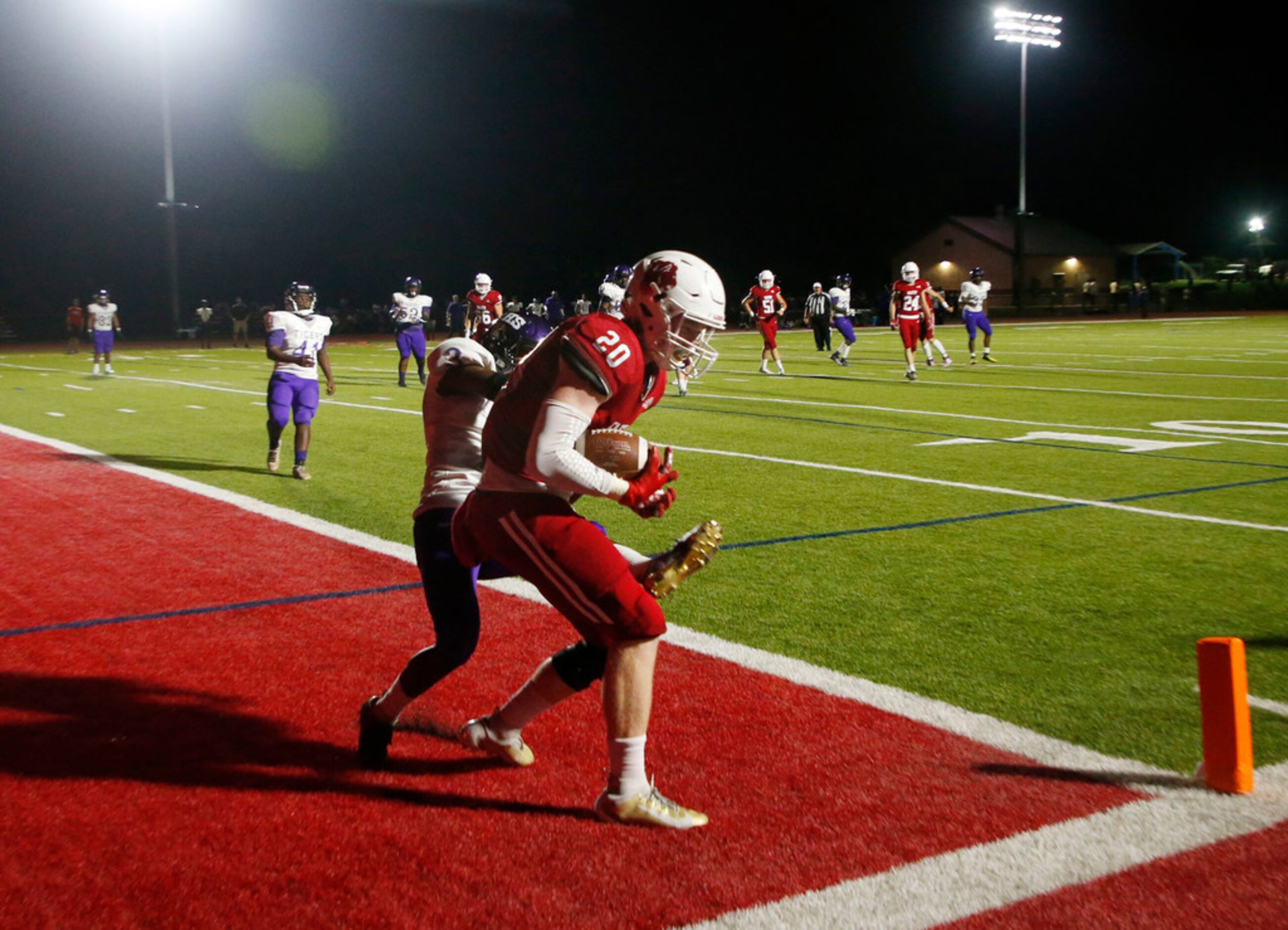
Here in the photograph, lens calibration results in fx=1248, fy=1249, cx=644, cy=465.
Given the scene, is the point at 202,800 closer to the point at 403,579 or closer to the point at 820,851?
the point at 820,851

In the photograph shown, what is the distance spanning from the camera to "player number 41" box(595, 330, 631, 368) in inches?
134

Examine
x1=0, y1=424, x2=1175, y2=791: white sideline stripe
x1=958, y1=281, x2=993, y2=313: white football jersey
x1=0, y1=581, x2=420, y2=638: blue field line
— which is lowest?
x1=0, y1=424, x2=1175, y2=791: white sideline stripe

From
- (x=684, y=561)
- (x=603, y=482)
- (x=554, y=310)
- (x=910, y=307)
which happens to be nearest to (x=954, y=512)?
(x=554, y=310)

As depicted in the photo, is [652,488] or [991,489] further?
[991,489]

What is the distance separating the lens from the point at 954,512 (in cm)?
848

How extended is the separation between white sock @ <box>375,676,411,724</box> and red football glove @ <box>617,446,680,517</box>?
3.42 ft

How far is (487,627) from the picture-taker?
5676 mm

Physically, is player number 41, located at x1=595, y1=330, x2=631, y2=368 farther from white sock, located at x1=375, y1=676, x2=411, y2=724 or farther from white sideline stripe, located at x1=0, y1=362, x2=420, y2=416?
white sideline stripe, located at x1=0, y1=362, x2=420, y2=416

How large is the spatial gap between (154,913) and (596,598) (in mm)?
1346

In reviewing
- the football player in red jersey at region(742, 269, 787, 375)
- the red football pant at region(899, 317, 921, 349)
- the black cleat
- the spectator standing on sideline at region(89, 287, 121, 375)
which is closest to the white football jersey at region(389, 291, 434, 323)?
the football player in red jersey at region(742, 269, 787, 375)

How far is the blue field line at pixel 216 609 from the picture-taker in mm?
5848

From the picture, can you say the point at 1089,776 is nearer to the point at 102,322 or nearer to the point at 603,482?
the point at 603,482

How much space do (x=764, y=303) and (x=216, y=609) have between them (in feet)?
59.9

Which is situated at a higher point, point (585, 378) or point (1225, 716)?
point (585, 378)
